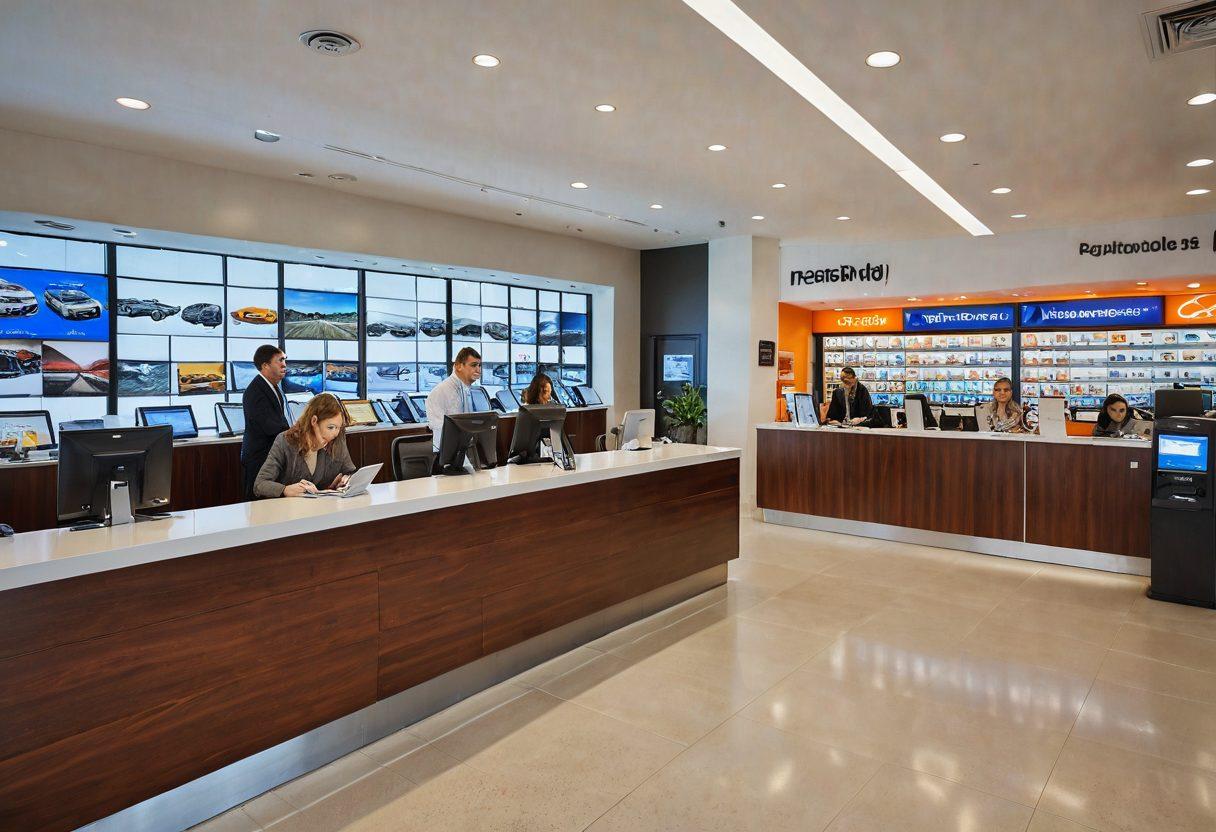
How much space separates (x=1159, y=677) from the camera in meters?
3.95

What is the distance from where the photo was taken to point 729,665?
4.10 meters

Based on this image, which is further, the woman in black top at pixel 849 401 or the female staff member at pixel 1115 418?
the woman in black top at pixel 849 401

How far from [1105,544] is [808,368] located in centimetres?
580

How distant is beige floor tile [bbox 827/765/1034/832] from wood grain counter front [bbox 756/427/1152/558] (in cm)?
434

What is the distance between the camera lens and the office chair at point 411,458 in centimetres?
445

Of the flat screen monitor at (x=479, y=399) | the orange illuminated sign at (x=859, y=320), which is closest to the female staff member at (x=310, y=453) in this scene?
the flat screen monitor at (x=479, y=399)

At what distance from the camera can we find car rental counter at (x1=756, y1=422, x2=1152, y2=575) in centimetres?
609

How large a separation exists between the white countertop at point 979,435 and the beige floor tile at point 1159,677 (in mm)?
2259

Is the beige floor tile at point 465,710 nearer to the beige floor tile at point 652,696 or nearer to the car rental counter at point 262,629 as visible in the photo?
the car rental counter at point 262,629

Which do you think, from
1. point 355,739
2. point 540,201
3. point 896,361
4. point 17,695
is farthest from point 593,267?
point 17,695

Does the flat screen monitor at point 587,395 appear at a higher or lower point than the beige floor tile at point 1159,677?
higher

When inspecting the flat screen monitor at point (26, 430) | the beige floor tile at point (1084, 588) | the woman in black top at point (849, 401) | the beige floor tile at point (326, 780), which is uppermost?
the woman in black top at point (849, 401)

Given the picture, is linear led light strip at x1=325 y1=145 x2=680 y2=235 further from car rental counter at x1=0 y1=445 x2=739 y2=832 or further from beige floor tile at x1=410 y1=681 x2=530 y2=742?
beige floor tile at x1=410 y1=681 x2=530 y2=742

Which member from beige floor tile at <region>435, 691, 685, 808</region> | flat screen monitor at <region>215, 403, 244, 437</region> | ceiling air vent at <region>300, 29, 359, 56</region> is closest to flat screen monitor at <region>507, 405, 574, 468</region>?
beige floor tile at <region>435, 691, 685, 808</region>
